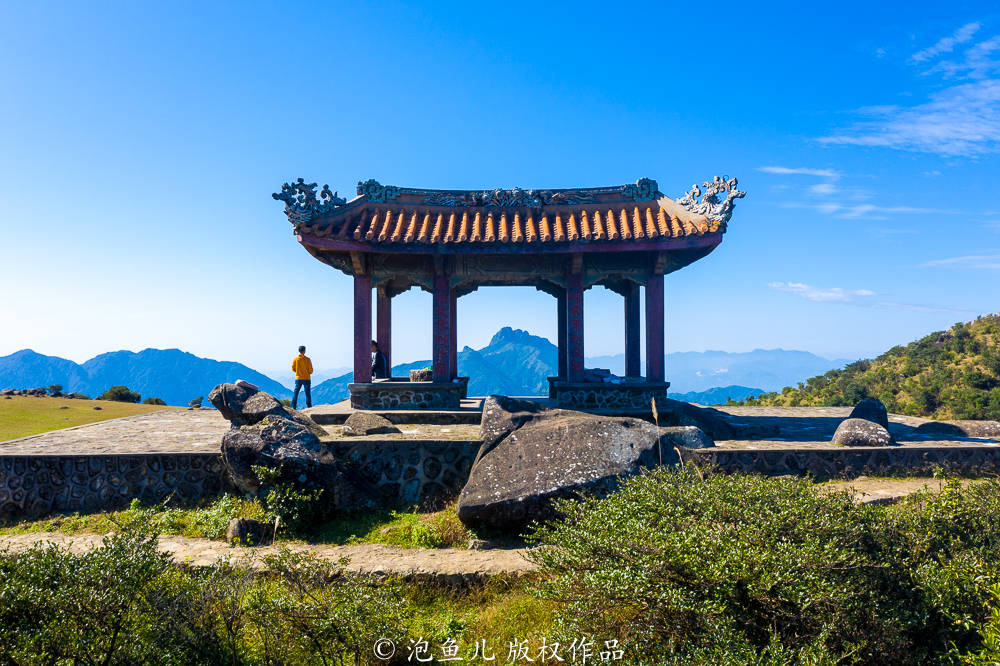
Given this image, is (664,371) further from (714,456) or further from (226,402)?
(226,402)

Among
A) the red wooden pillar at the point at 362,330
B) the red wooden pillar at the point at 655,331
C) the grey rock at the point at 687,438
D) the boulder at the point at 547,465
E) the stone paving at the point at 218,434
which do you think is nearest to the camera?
the boulder at the point at 547,465

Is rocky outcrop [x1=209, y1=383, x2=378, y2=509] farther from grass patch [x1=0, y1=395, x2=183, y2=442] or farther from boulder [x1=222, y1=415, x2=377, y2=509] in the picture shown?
grass patch [x1=0, y1=395, x2=183, y2=442]

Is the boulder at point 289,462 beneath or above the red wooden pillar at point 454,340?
beneath

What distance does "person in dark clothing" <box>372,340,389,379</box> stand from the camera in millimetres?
13788

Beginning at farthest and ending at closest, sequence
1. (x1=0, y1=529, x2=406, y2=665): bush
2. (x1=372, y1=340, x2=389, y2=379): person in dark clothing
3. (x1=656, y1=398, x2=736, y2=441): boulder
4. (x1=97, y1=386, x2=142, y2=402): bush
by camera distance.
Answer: (x1=97, y1=386, x2=142, y2=402): bush → (x1=372, y1=340, x2=389, y2=379): person in dark clothing → (x1=656, y1=398, x2=736, y2=441): boulder → (x1=0, y1=529, x2=406, y2=665): bush

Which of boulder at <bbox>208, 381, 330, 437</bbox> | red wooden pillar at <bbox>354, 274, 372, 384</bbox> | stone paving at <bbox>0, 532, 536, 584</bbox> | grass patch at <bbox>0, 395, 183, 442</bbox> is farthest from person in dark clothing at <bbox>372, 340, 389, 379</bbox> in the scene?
grass patch at <bbox>0, 395, 183, 442</bbox>

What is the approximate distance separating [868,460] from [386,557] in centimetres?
841

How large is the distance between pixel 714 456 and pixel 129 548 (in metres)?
8.15

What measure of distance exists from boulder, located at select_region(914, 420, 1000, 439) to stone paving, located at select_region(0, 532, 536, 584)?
10106mm

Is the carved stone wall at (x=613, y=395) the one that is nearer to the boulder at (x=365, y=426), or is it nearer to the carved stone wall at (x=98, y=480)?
the boulder at (x=365, y=426)

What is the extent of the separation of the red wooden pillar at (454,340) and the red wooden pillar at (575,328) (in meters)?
3.11

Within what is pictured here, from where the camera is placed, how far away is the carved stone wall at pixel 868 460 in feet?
29.6

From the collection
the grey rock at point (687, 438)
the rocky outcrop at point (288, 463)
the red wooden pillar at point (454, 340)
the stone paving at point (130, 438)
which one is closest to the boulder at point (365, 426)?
the rocky outcrop at point (288, 463)

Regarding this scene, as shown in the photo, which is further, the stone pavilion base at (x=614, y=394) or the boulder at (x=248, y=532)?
the stone pavilion base at (x=614, y=394)
